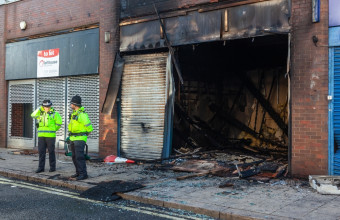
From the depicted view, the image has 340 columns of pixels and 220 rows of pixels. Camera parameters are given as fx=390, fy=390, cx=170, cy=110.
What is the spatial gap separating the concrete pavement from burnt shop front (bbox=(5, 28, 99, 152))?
353cm

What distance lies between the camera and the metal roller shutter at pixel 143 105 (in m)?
11.2

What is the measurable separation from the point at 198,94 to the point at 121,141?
333cm

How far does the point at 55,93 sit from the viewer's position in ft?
46.5

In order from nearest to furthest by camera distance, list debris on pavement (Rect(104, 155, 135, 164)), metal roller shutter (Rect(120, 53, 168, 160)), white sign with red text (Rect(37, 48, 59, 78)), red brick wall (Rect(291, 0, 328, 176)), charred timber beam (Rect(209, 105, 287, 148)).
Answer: red brick wall (Rect(291, 0, 328, 176))
metal roller shutter (Rect(120, 53, 168, 160))
debris on pavement (Rect(104, 155, 135, 164))
white sign with red text (Rect(37, 48, 59, 78))
charred timber beam (Rect(209, 105, 287, 148))

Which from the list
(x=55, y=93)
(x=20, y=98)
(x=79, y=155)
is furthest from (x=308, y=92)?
(x=20, y=98)

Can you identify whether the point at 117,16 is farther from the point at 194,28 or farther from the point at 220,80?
the point at 220,80

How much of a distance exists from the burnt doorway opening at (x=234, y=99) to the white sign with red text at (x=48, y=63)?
15.2 ft

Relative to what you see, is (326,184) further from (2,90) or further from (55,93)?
(2,90)

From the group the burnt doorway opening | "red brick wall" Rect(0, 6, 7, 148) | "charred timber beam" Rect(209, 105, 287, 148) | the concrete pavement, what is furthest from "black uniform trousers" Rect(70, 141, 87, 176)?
"red brick wall" Rect(0, 6, 7, 148)

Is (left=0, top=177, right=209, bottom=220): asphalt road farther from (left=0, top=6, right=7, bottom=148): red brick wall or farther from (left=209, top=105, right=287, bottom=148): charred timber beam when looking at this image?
(left=0, top=6, right=7, bottom=148): red brick wall

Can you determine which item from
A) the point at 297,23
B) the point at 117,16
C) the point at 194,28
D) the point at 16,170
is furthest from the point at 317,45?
the point at 16,170

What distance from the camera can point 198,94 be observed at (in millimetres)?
13695

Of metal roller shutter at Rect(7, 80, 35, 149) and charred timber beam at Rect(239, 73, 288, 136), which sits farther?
metal roller shutter at Rect(7, 80, 35, 149)

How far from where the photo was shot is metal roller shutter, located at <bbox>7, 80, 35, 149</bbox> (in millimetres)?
15039
